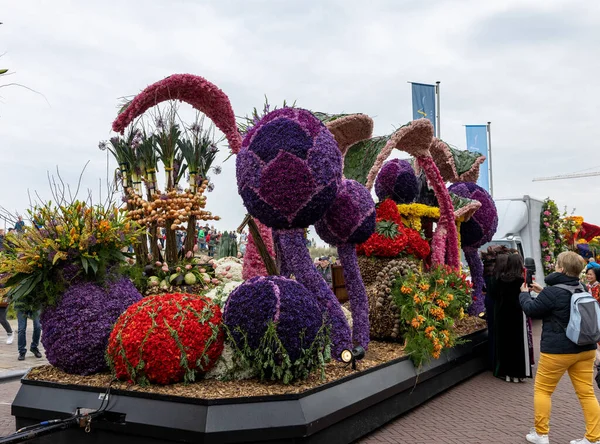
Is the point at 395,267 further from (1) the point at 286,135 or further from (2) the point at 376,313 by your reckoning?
(1) the point at 286,135

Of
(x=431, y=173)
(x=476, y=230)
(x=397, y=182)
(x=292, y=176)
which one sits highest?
(x=431, y=173)

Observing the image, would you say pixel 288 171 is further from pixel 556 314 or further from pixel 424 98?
pixel 424 98

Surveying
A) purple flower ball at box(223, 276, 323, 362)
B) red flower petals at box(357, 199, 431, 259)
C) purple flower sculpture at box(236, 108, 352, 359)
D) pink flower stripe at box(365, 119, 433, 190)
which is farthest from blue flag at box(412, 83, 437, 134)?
purple flower ball at box(223, 276, 323, 362)

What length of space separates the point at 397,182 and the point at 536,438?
16.1ft

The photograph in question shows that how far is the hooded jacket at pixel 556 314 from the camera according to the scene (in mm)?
4637

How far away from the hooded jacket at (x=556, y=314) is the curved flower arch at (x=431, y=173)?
2937 millimetres

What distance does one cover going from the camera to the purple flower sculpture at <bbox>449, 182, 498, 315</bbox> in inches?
393

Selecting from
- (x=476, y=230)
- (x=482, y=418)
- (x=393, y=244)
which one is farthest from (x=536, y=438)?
(x=476, y=230)

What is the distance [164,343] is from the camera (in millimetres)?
4488

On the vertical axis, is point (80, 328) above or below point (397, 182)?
below

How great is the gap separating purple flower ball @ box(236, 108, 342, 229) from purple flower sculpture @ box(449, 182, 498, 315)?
207 inches

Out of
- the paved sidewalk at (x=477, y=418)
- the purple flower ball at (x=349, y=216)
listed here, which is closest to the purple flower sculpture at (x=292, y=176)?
the purple flower ball at (x=349, y=216)

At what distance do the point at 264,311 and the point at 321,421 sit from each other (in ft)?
3.18

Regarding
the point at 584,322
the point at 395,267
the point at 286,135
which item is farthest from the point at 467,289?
the point at 286,135
